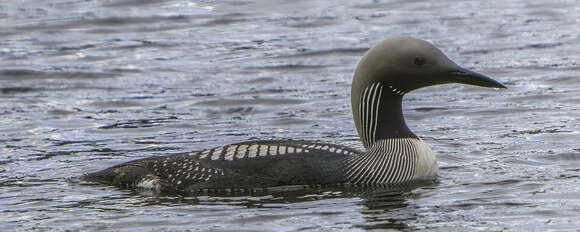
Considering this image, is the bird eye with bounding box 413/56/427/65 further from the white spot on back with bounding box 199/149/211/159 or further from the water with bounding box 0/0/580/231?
the white spot on back with bounding box 199/149/211/159

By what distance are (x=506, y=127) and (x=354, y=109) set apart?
84.4 inches

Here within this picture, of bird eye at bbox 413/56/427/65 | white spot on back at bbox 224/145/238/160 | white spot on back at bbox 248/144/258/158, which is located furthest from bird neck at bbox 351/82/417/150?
white spot on back at bbox 224/145/238/160

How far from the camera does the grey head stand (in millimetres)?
7602

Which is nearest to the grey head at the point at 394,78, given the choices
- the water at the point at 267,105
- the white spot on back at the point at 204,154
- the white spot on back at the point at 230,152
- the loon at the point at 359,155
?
the loon at the point at 359,155

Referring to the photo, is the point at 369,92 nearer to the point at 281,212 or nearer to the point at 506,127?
the point at 281,212

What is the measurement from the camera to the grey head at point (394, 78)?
7.60m

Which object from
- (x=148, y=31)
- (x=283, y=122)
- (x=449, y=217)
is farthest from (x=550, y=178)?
(x=148, y=31)

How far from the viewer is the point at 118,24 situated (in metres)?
15.8

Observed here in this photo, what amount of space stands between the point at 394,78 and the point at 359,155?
0.55 metres

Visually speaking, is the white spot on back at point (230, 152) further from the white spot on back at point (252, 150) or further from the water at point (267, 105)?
the water at point (267, 105)

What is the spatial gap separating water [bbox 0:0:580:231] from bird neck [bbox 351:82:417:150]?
0.46m

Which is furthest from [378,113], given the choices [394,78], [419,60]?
[419,60]

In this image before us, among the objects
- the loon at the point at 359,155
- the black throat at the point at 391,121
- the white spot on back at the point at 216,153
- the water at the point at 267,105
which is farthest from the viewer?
the black throat at the point at 391,121

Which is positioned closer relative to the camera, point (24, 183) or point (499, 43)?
point (24, 183)
